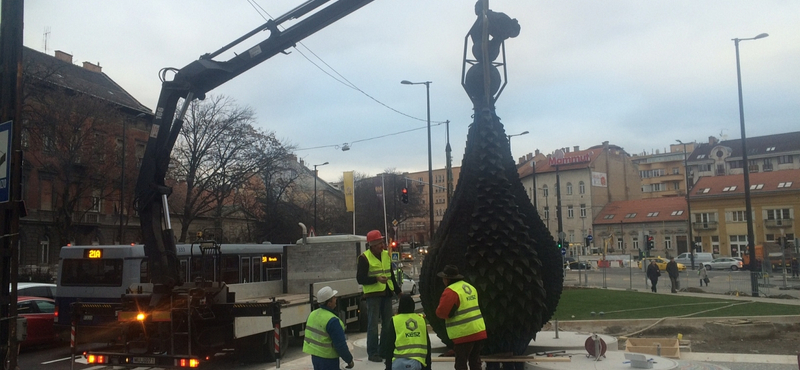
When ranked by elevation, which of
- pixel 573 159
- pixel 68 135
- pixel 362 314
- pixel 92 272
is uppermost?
pixel 573 159

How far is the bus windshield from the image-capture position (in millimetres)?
15484

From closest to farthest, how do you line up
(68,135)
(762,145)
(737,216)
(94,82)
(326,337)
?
(326,337), (68,135), (94,82), (737,216), (762,145)

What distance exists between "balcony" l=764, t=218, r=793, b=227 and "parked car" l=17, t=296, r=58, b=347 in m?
64.3

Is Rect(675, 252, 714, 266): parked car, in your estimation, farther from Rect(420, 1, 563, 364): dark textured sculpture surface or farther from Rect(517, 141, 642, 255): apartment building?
Rect(420, 1, 563, 364): dark textured sculpture surface

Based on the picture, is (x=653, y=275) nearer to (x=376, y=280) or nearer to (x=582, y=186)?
(x=376, y=280)

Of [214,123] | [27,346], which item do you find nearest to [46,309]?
[27,346]

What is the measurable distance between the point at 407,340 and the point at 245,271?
36.4 ft

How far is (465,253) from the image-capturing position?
29.5 feet

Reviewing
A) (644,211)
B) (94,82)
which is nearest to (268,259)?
(94,82)

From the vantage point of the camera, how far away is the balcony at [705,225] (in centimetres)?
6688

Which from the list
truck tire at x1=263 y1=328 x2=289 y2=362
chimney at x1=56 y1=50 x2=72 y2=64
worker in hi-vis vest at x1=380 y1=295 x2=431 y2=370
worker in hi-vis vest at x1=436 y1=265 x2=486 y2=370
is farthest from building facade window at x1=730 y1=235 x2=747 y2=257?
worker in hi-vis vest at x1=380 y1=295 x2=431 y2=370

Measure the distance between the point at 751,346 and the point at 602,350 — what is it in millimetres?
6647

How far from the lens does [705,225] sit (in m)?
67.6

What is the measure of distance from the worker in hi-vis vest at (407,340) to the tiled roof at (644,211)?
69934 mm
